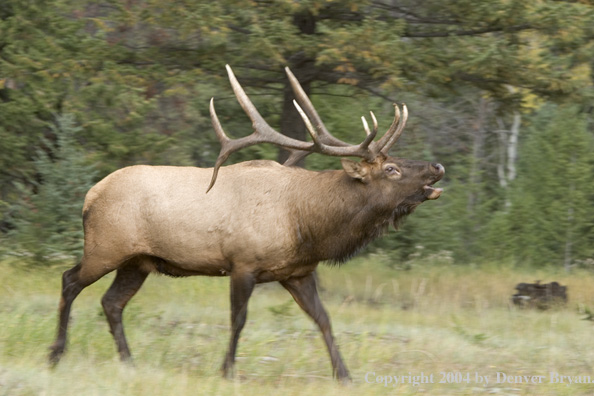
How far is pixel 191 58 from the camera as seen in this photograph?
37.3 feet

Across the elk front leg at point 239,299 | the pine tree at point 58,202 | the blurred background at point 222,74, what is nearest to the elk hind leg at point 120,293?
the elk front leg at point 239,299

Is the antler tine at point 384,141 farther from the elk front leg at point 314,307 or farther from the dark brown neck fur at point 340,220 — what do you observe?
the elk front leg at point 314,307

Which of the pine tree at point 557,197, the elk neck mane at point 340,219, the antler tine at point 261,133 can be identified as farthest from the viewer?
the pine tree at point 557,197

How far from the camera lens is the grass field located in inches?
252

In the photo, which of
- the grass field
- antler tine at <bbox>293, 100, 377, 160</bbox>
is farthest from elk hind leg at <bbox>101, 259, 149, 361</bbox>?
antler tine at <bbox>293, 100, 377, 160</bbox>

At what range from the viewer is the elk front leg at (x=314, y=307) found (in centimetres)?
710

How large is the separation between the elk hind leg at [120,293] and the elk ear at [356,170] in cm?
197

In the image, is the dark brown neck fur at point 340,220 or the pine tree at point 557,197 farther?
the pine tree at point 557,197

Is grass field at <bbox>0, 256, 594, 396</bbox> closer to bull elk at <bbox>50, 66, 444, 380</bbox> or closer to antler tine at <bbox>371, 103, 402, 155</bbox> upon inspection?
bull elk at <bbox>50, 66, 444, 380</bbox>

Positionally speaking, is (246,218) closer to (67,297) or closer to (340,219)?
(340,219)

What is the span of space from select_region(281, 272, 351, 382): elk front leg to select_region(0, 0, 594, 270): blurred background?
11.3ft

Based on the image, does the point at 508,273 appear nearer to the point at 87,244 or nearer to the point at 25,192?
the point at 25,192

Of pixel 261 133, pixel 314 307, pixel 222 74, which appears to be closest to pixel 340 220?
pixel 314 307

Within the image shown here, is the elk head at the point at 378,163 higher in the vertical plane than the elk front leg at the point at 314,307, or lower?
higher
